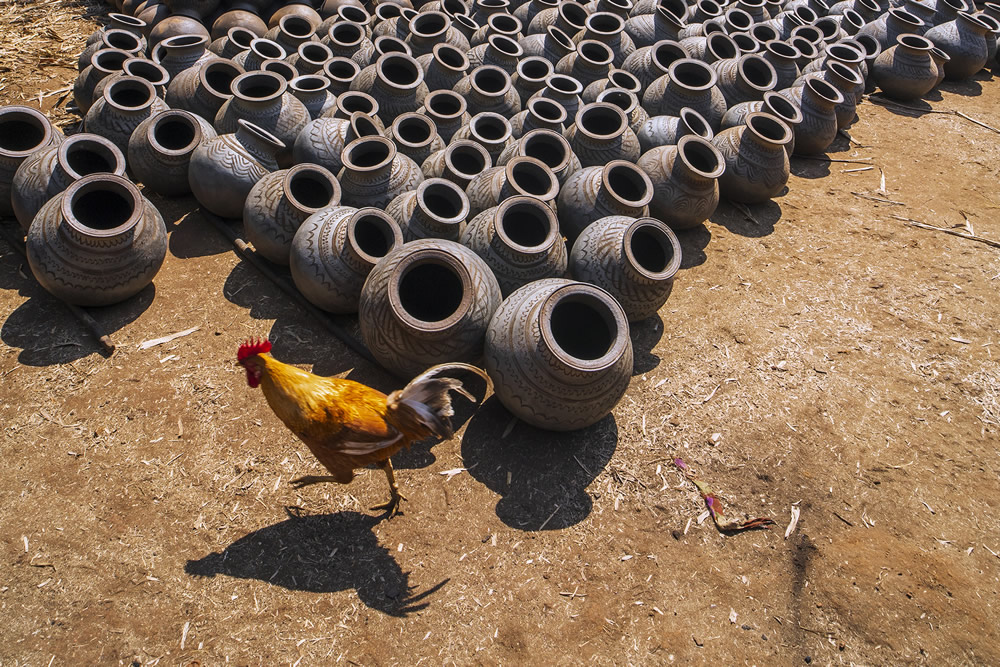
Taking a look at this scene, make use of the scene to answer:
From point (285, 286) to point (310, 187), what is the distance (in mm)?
1261

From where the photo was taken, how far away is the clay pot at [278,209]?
21.1 ft

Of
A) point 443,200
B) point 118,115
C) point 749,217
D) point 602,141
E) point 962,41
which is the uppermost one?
point 962,41

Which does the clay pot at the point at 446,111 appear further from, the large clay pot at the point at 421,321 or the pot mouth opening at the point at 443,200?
the large clay pot at the point at 421,321

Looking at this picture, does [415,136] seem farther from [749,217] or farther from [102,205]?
[749,217]

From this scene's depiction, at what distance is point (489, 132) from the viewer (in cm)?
803

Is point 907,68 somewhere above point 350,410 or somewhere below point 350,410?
above

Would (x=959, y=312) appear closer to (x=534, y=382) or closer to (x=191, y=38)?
(x=534, y=382)

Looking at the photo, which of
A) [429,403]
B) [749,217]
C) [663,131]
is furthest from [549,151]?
[429,403]

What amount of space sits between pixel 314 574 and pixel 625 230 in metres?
4.21

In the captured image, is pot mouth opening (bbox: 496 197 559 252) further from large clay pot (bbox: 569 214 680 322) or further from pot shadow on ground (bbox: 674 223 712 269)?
pot shadow on ground (bbox: 674 223 712 269)

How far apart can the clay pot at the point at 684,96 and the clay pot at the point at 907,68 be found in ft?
15.3

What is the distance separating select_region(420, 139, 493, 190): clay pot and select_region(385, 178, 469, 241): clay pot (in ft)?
1.60

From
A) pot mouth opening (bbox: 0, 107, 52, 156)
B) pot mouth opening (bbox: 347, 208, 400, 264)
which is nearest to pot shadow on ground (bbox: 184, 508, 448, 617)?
pot mouth opening (bbox: 347, 208, 400, 264)

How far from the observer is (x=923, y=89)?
1133 centimetres
